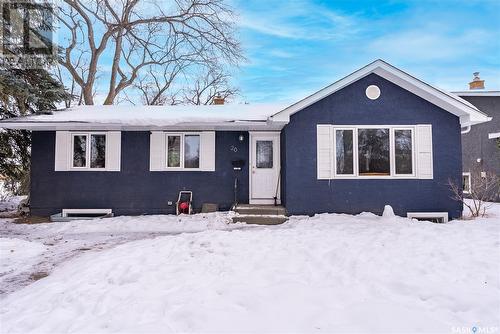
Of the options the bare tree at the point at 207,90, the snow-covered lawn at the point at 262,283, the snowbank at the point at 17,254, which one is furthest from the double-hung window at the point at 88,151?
the bare tree at the point at 207,90

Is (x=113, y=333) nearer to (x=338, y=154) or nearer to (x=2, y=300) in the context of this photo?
(x=2, y=300)

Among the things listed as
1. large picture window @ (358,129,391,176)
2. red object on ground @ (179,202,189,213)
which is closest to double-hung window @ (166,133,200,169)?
red object on ground @ (179,202,189,213)

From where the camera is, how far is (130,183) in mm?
9828

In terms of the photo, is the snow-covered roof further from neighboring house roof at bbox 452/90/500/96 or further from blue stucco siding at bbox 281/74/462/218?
neighboring house roof at bbox 452/90/500/96

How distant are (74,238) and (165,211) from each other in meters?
3.09

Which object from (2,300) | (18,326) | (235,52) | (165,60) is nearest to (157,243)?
(2,300)

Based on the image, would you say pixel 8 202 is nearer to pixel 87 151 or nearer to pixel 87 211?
pixel 87 211

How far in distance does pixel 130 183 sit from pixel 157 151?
50.7 inches

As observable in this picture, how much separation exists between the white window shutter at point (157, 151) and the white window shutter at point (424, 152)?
292 inches

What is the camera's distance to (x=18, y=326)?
2.88 metres

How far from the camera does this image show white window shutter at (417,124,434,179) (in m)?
8.79

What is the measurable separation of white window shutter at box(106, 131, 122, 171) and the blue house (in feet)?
0.10

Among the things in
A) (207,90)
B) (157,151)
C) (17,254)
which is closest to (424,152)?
(157,151)

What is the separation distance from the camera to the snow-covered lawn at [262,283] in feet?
9.50
